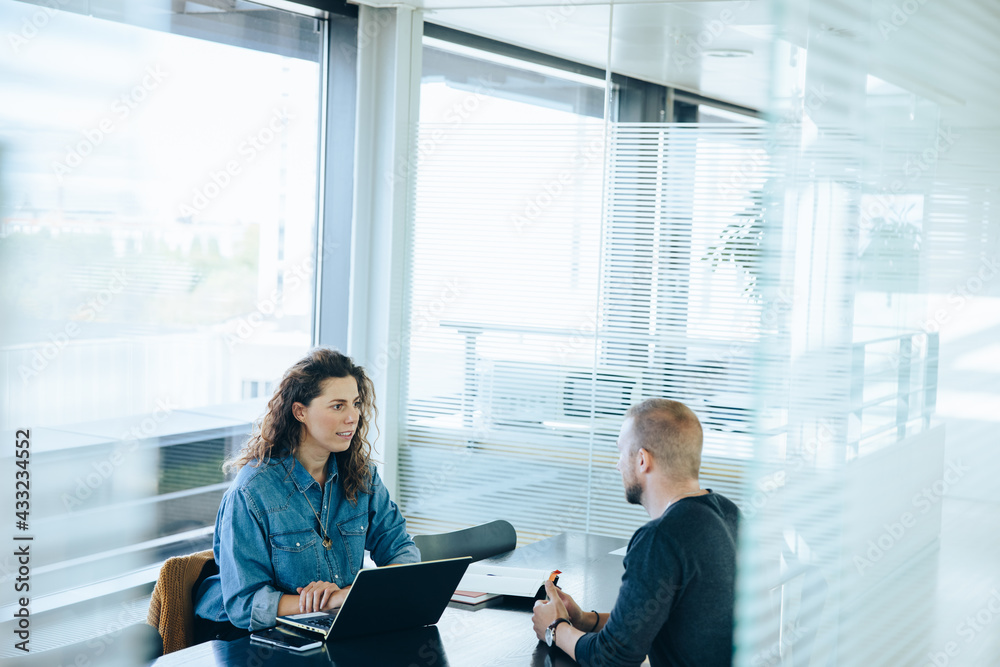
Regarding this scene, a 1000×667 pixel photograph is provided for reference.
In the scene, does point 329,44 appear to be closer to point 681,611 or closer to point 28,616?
point 28,616

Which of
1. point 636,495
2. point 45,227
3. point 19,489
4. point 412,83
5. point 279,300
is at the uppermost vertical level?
point 412,83

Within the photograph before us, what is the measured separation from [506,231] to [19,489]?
8.19 feet

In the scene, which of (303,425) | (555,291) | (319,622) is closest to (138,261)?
(303,425)

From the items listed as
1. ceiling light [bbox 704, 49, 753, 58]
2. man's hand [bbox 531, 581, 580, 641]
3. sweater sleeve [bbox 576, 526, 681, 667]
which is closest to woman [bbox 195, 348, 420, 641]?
man's hand [bbox 531, 581, 580, 641]

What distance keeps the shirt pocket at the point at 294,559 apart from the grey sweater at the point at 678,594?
902 mm

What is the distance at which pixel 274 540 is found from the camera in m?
2.44

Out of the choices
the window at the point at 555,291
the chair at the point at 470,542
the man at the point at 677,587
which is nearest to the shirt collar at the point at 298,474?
the chair at the point at 470,542

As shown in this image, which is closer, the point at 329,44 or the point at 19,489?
the point at 19,489

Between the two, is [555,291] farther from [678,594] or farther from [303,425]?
[678,594]

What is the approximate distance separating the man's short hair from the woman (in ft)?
2.88

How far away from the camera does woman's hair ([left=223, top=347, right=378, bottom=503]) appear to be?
8.44ft

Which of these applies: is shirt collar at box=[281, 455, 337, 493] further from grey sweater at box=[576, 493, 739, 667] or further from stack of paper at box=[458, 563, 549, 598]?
grey sweater at box=[576, 493, 739, 667]

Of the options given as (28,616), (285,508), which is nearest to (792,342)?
(285,508)

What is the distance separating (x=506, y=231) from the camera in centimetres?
468
